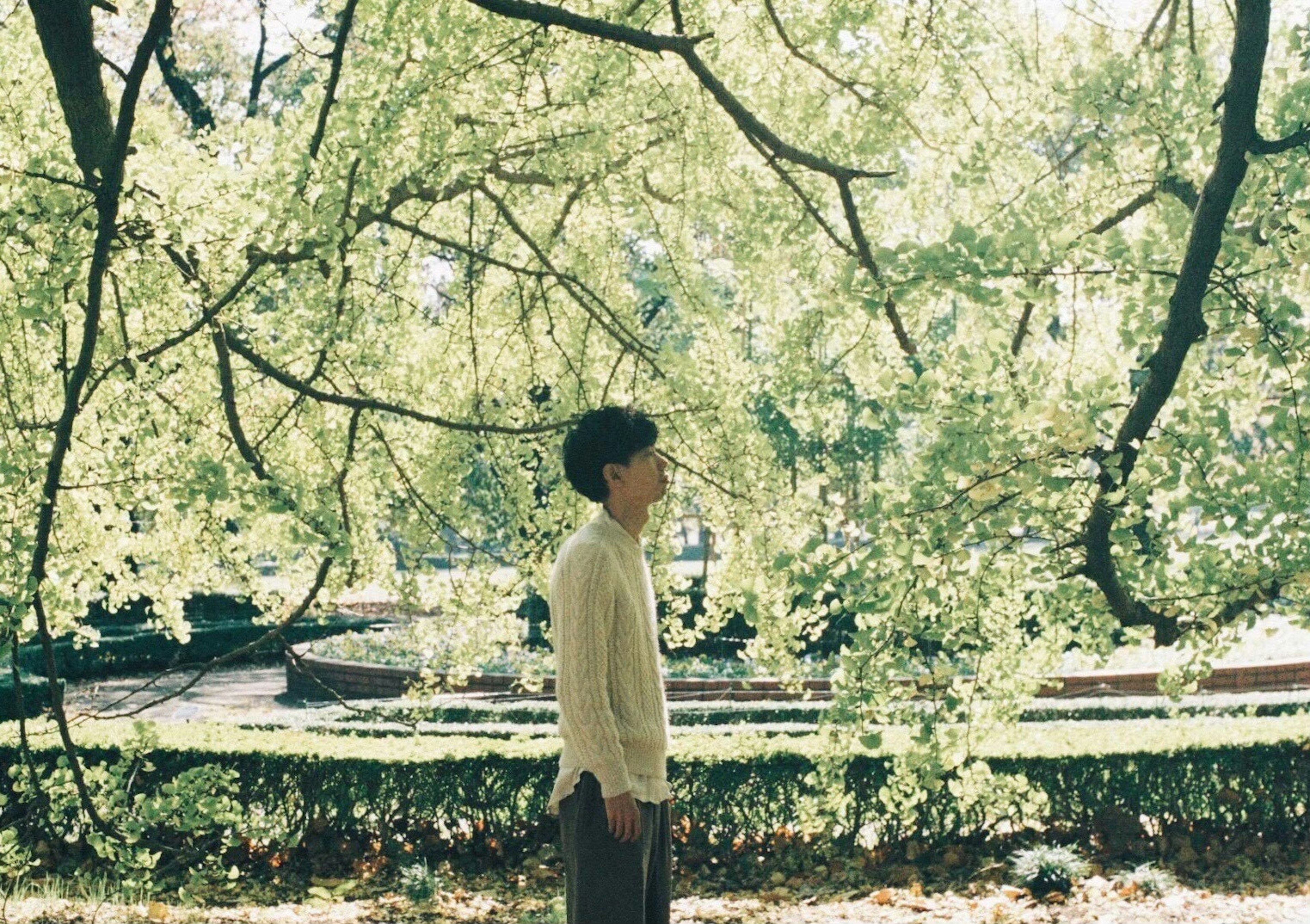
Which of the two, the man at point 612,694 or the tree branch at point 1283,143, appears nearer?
the man at point 612,694

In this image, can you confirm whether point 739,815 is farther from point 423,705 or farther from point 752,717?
point 752,717

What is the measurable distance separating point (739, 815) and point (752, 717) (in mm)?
3541

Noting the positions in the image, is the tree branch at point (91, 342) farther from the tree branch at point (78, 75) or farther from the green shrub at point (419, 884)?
the green shrub at point (419, 884)

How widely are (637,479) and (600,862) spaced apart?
93cm

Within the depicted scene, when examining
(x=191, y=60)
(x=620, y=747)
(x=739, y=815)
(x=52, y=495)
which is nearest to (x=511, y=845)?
(x=739, y=815)

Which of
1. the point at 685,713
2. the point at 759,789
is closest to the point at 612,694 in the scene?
the point at 759,789

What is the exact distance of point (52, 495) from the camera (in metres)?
4.07

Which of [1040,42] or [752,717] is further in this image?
[752,717]

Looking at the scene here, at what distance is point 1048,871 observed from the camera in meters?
6.63

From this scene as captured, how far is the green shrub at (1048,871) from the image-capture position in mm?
6648

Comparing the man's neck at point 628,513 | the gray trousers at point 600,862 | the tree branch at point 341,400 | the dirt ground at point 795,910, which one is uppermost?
the tree branch at point 341,400

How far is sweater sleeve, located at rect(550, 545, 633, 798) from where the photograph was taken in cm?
304

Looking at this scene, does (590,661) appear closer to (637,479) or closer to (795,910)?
(637,479)

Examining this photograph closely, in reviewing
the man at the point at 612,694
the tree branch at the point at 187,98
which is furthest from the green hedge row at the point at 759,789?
the tree branch at the point at 187,98
